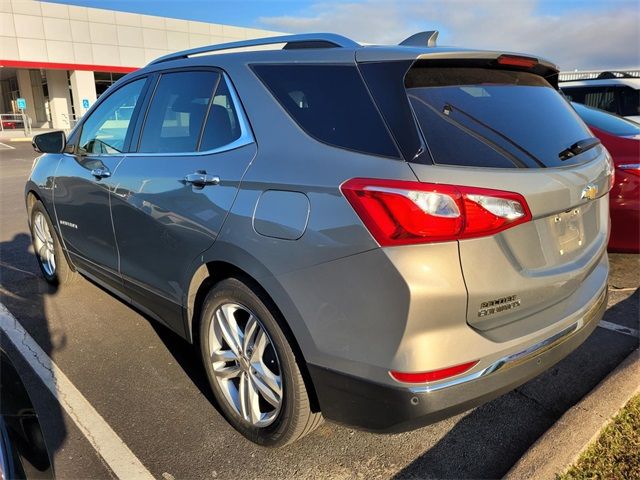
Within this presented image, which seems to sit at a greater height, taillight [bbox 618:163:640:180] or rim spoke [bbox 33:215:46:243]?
taillight [bbox 618:163:640:180]

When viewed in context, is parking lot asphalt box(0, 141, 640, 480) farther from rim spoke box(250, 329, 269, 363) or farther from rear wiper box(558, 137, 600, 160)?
rear wiper box(558, 137, 600, 160)

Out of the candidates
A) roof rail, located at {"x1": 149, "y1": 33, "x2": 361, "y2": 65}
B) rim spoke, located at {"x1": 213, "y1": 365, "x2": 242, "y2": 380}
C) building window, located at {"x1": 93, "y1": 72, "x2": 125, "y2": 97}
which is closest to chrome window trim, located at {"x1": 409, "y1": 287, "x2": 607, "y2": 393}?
rim spoke, located at {"x1": 213, "y1": 365, "x2": 242, "y2": 380}

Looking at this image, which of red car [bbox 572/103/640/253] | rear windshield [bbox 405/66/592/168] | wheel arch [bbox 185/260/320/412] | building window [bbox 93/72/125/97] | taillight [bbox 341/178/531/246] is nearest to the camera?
taillight [bbox 341/178/531/246]

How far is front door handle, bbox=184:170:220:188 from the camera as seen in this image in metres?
2.47

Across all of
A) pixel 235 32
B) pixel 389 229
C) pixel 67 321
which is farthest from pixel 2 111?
pixel 389 229

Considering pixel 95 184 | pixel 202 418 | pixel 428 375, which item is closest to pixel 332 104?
pixel 428 375

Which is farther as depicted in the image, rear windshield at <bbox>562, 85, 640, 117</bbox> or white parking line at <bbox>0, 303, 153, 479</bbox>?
rear windshield at <bbox>562, 85, 640, 117</bbox>

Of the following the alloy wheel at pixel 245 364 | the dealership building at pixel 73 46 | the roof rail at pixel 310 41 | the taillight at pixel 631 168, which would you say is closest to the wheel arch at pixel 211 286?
the alloy wheel at pixel 245 364

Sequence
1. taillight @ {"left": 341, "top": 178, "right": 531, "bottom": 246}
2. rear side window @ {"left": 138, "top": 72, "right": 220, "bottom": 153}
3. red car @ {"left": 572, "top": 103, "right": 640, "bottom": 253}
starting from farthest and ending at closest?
1. red car @ {"left": 572, "top": 103, "right": 640, "bottom": 253}
2. rear side window @ {"left": 138, "top": 72, "right": 220, "bottom": 153}
3. taillight @ {"left": 341, "top": 178, "right": 531, "bottom": 246}

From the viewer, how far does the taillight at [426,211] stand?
70.7 inches

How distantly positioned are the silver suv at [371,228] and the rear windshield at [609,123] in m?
2.12

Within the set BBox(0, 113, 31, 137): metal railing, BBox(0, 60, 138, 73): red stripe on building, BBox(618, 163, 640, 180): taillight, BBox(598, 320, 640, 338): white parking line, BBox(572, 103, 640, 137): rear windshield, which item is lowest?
BBox(0, 113, 31, 137): metal railing

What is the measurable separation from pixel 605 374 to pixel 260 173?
2478mm

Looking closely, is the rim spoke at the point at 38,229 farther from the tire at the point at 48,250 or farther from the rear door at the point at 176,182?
the rear door at the point at 176,182
